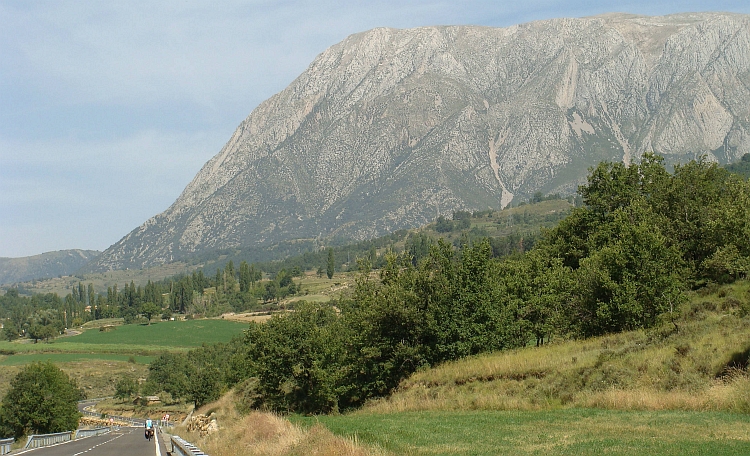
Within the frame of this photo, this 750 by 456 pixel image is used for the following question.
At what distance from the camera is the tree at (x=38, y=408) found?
104500 mm

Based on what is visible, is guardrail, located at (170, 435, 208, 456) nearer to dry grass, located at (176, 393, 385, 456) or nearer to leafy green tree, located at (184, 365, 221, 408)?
dry grass, located at (176, 393, 385, 456)

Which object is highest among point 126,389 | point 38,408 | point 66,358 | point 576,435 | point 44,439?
point 576,435

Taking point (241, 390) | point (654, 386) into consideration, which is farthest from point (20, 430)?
point (654, 386)

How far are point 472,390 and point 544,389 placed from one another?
22.9ft

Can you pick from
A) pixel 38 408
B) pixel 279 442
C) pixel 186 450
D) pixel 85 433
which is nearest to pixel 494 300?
pixel 279 442

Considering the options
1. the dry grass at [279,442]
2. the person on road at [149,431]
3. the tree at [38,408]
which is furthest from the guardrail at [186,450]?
the tree at [38,408]

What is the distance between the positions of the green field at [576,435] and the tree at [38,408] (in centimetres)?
9090

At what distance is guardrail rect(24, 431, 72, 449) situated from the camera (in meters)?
44.8

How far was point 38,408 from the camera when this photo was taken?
104750 millimetres

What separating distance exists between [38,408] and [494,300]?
3010 inches

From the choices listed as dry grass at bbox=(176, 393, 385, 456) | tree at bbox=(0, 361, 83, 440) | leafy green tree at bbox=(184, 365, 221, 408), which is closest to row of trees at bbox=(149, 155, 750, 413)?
dry grass at bbox=(176, 393, 385, 456)

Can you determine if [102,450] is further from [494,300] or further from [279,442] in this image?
[494,300]

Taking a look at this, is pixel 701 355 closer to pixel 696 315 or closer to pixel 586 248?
pixel 696 315

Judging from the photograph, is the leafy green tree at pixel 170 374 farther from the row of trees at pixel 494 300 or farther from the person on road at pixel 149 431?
the person on road at pixel 149 431
